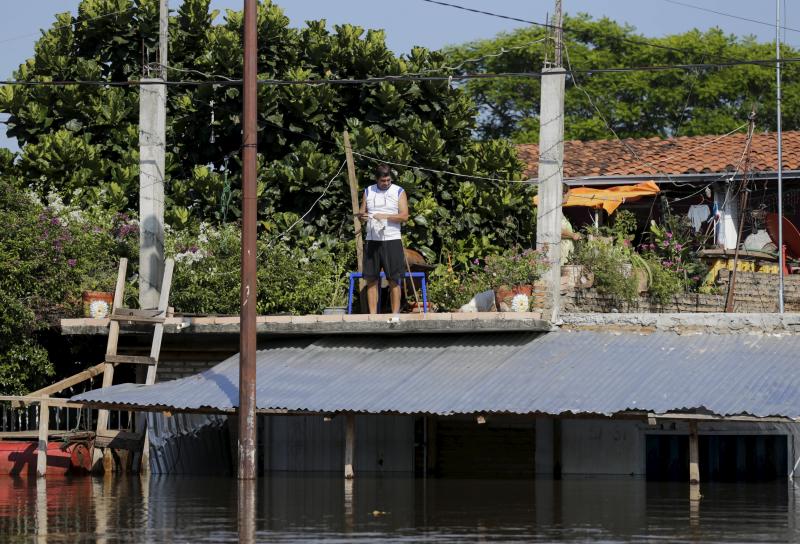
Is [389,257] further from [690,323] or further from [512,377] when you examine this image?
[690,323]

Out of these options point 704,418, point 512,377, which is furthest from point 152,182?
point 704,418

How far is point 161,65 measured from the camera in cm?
2148

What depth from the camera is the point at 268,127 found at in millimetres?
24594

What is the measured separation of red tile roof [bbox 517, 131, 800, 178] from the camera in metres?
28.2

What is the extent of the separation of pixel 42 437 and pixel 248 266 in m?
4.53

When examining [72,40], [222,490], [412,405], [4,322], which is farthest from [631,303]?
[72,40]

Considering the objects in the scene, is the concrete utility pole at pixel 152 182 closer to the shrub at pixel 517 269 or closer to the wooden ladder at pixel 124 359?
the wooden ladder at pixel 124 359

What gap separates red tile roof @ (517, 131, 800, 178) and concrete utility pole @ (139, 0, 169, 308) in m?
9.73

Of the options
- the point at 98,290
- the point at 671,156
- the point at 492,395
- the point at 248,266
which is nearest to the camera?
the point at 248,266

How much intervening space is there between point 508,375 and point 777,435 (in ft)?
11.8

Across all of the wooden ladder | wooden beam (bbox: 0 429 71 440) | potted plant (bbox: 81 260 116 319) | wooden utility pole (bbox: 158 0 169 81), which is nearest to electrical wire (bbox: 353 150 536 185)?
wooden utility pole (bbox: 158 0 169 81)

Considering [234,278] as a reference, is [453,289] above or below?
below

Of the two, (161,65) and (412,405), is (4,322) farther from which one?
(412,405)

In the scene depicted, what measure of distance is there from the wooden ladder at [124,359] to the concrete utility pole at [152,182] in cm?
84
